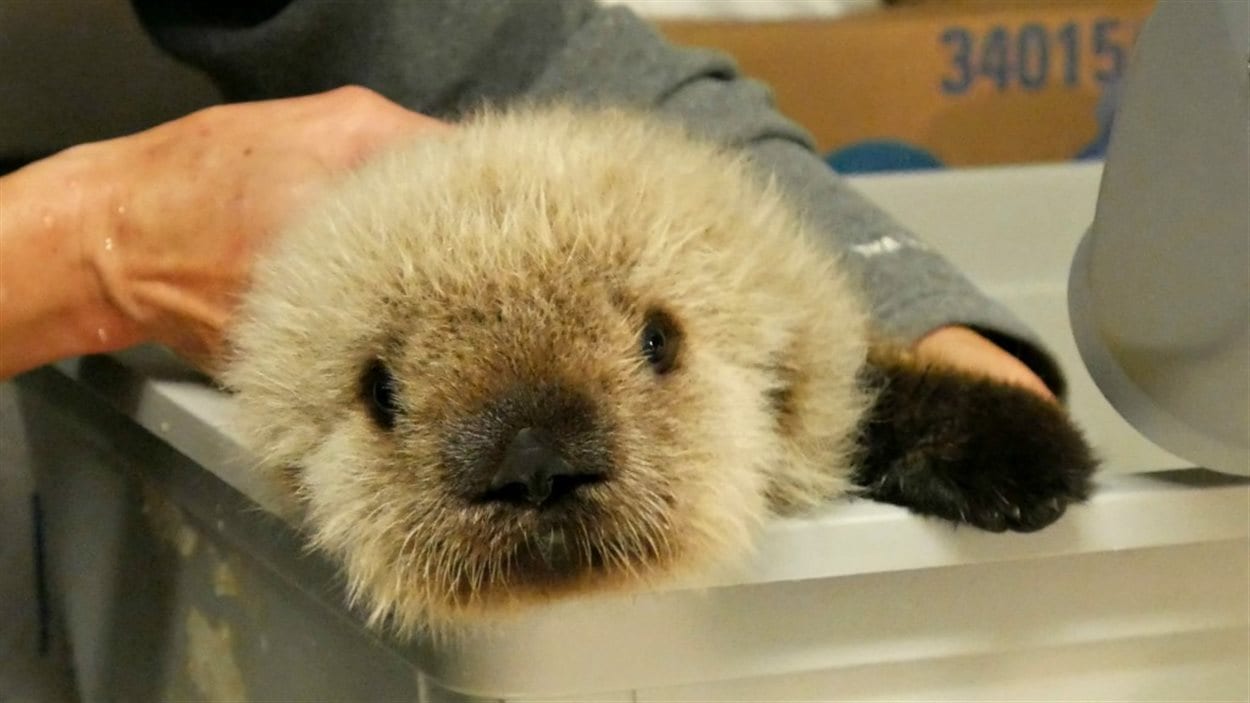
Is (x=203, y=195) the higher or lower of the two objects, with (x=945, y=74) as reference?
higher

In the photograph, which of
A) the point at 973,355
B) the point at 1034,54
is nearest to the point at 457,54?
the point at 973,355

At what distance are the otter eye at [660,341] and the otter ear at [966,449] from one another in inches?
4.7

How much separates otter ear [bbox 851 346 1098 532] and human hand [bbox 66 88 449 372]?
0.87 ft

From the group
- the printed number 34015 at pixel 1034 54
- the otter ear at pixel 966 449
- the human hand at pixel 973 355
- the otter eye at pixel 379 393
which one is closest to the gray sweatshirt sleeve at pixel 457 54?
the human hand at pixel 973 355

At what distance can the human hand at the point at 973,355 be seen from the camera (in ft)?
2.10

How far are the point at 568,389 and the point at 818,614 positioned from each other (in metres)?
0.15

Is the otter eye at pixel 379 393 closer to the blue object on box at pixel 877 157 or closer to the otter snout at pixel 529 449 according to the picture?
the otter snout at pixel 529 449

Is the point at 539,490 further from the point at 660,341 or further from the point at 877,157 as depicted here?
the point at 877,157

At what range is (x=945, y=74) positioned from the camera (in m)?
1.56

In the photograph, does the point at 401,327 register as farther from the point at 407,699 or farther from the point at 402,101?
the point at 402,101

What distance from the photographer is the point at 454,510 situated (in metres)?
0.45

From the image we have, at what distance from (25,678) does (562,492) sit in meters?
0.76

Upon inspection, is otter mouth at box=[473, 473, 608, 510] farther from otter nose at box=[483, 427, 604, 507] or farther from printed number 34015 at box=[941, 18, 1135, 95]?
printed number 34015 at box=[941, 18, 1135, 95]

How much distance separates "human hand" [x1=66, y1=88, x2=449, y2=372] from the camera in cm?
67
